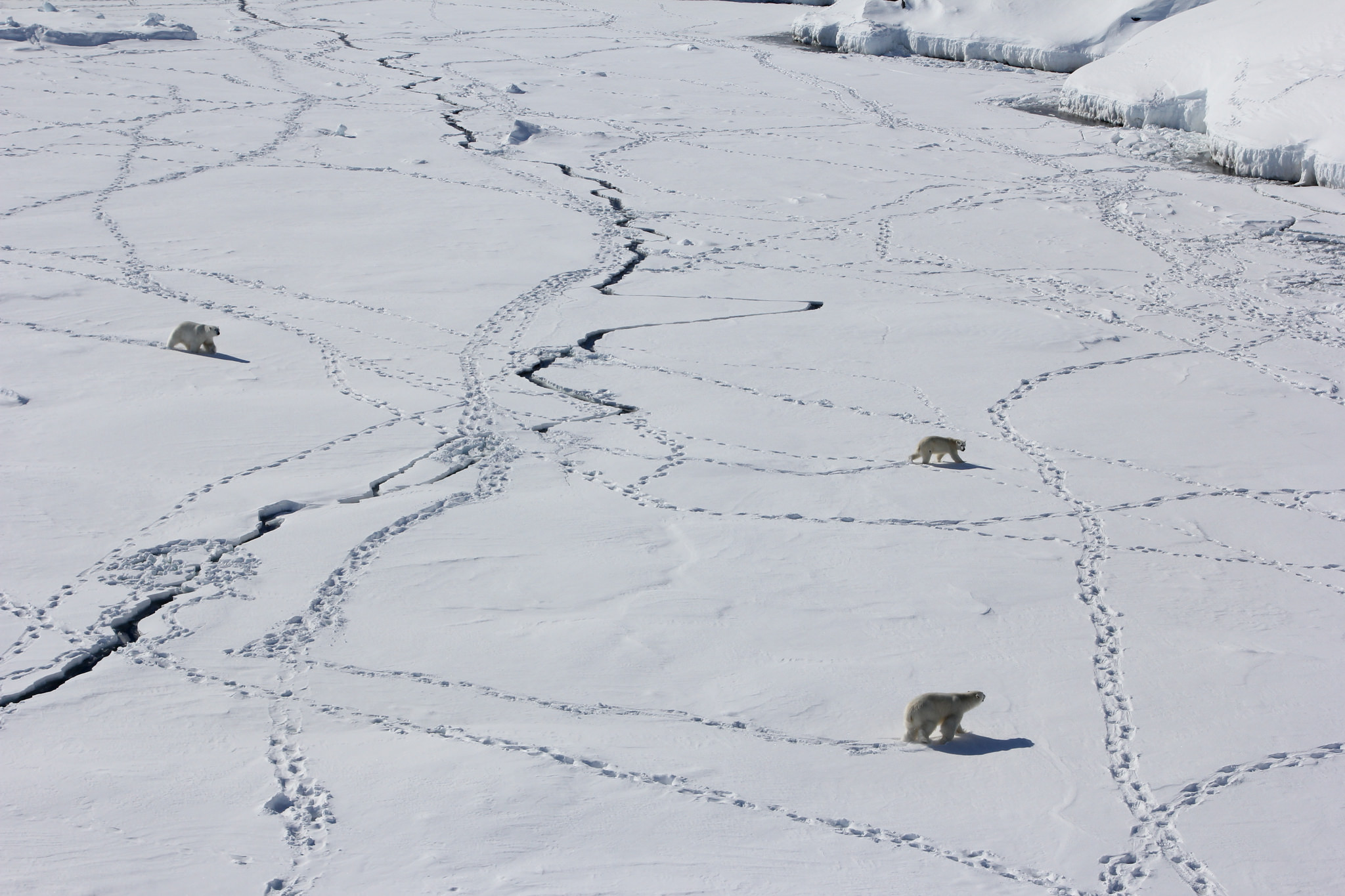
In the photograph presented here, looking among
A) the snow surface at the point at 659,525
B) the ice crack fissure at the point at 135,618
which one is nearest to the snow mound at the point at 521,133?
the snow surface at the point at 659,525

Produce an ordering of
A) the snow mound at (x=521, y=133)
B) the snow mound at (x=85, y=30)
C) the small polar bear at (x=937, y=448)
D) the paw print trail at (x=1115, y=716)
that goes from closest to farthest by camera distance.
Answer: the paw print trail at (x=1115, y=716)
the small polar bear at (x=937, y=448)
the snow mound at (x=521, y=133)
the snow mound at (x=85, y=30)

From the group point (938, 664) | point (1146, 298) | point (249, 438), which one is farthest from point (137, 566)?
point (1146, 298)

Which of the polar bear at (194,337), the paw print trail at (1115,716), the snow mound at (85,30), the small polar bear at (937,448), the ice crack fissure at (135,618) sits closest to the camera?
the paw print trail at (1115,716)

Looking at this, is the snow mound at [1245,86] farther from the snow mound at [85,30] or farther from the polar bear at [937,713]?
the snow mound at [85,30]

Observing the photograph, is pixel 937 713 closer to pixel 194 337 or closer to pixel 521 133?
pixel 194 337

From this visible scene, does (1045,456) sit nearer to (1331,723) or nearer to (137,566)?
(1331,723)

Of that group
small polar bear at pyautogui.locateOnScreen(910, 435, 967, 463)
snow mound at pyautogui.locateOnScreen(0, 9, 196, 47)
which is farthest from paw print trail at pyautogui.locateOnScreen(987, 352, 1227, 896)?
snow mound at pyautogui.locateOnScreen(0, 9, 196, 47)
